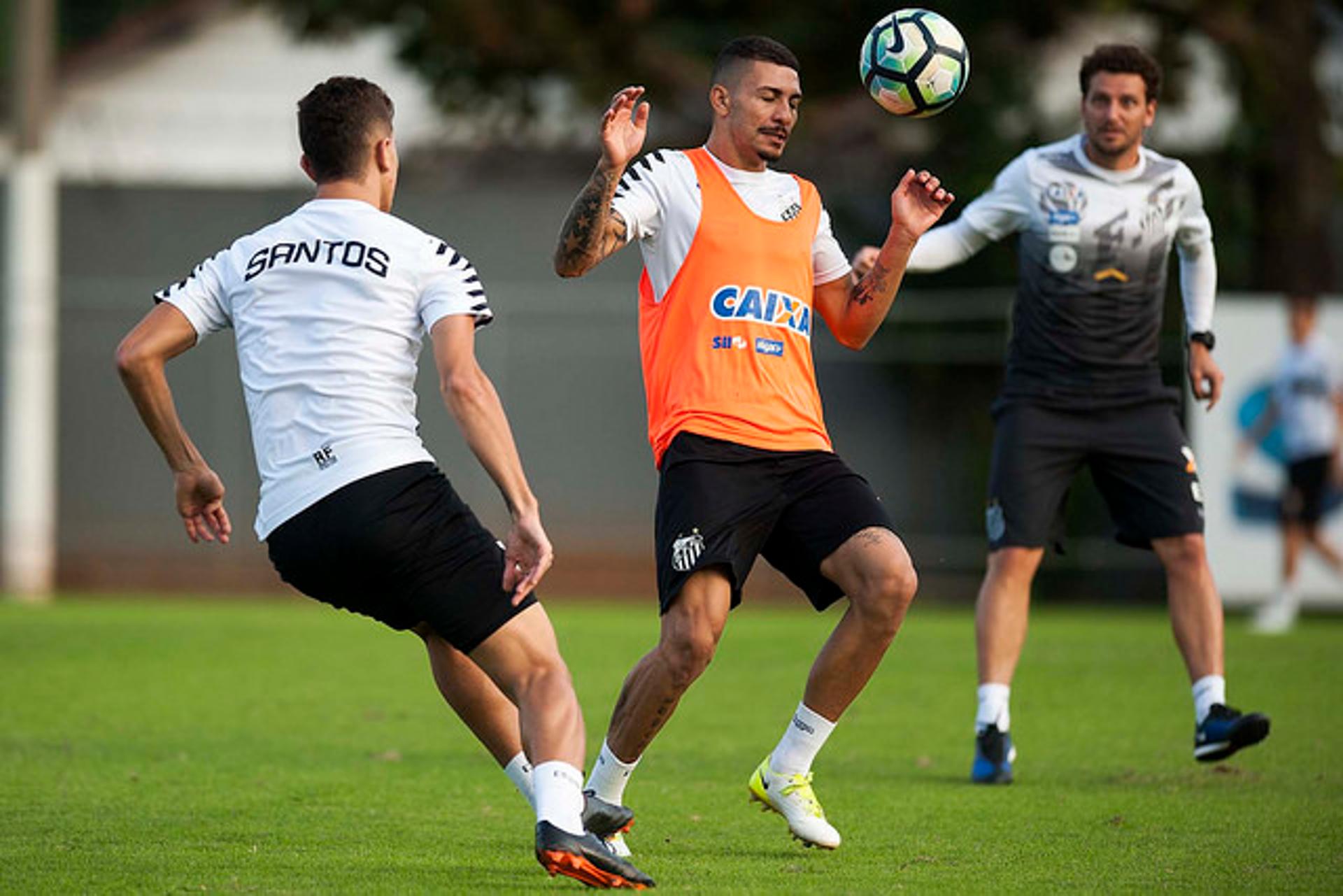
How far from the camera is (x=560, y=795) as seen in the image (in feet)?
18.9

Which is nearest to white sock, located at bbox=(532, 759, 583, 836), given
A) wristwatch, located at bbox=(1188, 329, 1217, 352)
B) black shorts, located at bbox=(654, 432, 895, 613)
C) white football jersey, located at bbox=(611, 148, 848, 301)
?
black shorts, located at bbox=(654, 432, 895, 613)

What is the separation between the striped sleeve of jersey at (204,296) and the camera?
6.04 m

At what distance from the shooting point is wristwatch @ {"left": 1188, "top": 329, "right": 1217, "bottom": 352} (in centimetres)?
902

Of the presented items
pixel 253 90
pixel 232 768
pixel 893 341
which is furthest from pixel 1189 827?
pixel 253 90

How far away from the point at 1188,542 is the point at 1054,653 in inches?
226

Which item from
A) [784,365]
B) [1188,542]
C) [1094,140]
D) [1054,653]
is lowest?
[1054,653]

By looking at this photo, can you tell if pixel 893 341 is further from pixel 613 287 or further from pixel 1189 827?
pixel 1189 827

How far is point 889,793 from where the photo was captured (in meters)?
8.11

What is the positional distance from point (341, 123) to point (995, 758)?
3943mm

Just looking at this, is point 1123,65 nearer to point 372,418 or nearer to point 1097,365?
point 1097,365

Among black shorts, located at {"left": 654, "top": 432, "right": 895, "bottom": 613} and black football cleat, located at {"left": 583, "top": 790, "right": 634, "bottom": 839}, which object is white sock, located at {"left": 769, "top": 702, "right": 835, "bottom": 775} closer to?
black shorts, located at {"left": 654, "top": 432, "right": 895, "bottom": 613}

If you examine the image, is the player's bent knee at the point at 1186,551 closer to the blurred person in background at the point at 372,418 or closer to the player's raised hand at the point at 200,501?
the blurred person in background at the point at 372,418

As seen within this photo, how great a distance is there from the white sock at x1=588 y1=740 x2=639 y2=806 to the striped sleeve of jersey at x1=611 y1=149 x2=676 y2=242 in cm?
165

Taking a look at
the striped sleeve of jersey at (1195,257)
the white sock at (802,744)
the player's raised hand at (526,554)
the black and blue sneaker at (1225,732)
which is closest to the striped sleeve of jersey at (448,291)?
the player's raised hand at (526,554)
